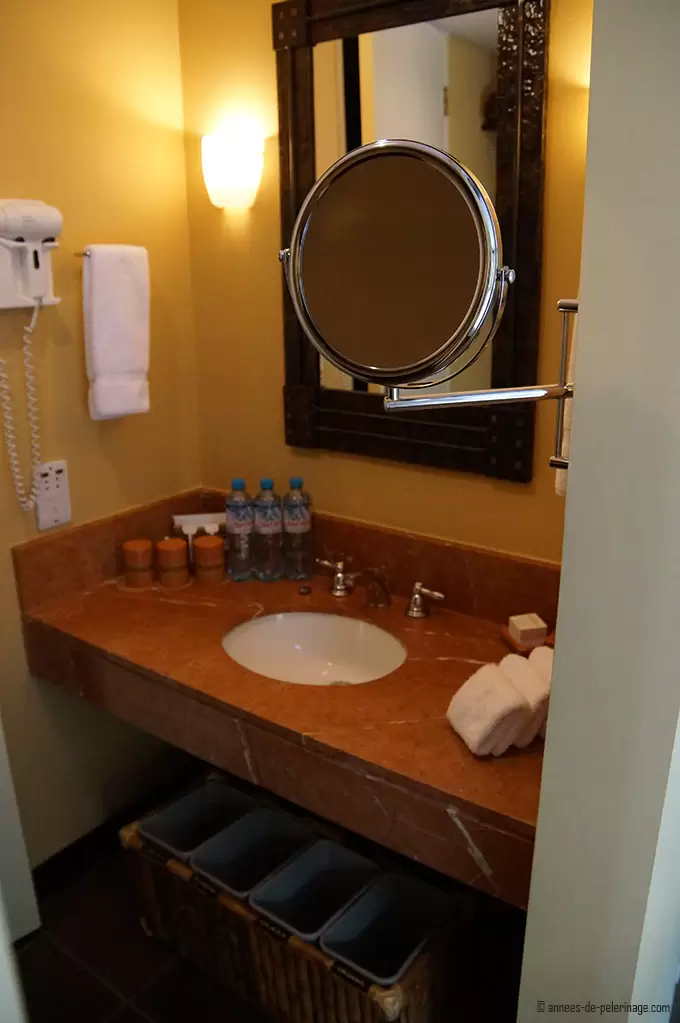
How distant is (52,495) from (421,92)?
110 centimetres

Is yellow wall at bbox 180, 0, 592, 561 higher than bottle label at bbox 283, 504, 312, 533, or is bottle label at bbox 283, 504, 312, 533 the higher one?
yellow wall at bbox 180, 0, 592, 561

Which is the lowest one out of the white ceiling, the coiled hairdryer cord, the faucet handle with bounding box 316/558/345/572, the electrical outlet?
the faucet handle with bounding box 316/558/345/572

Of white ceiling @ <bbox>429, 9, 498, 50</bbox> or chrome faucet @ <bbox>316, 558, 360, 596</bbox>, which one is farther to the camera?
chrome faucet @ <bbox>316, 558, 360, 596</bbox>

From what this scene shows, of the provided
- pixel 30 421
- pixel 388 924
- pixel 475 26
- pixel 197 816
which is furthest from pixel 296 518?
pixel 475 26

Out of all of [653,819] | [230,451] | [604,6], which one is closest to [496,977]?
[653,819]

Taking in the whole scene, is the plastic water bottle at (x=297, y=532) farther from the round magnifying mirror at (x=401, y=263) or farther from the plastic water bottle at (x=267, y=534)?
the round magnifying mirror at (x=401, y=263)

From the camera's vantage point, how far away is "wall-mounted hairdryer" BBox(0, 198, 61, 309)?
4.99 feet

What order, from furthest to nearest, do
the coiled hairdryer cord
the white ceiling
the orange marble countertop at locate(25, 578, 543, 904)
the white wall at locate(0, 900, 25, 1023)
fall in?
the coiled hairdryer cord < the white ceiling < the orange marble countertop at locate(25, 578, 543, 904) < the white wall at locate(0, 900, 25, 1023)

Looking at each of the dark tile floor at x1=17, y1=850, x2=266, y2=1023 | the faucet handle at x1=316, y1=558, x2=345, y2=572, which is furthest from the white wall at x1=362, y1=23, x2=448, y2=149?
the dark tile floor at x1=17, y1=850, x2=266, y2=1023

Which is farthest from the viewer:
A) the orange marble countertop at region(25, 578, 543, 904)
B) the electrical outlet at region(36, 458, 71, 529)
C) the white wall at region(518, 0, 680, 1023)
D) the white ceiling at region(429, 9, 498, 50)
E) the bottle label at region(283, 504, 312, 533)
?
the bottle label at region(283, 504, 312, 533)

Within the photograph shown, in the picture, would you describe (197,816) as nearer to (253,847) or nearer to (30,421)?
(253,847)

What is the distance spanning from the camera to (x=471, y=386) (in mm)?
1585

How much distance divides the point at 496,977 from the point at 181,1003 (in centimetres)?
63

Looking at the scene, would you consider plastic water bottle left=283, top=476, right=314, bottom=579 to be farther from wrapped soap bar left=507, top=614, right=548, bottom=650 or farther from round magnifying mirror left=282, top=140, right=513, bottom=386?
round magnifying mirror left=282, top=140, right=513, bottom=386
